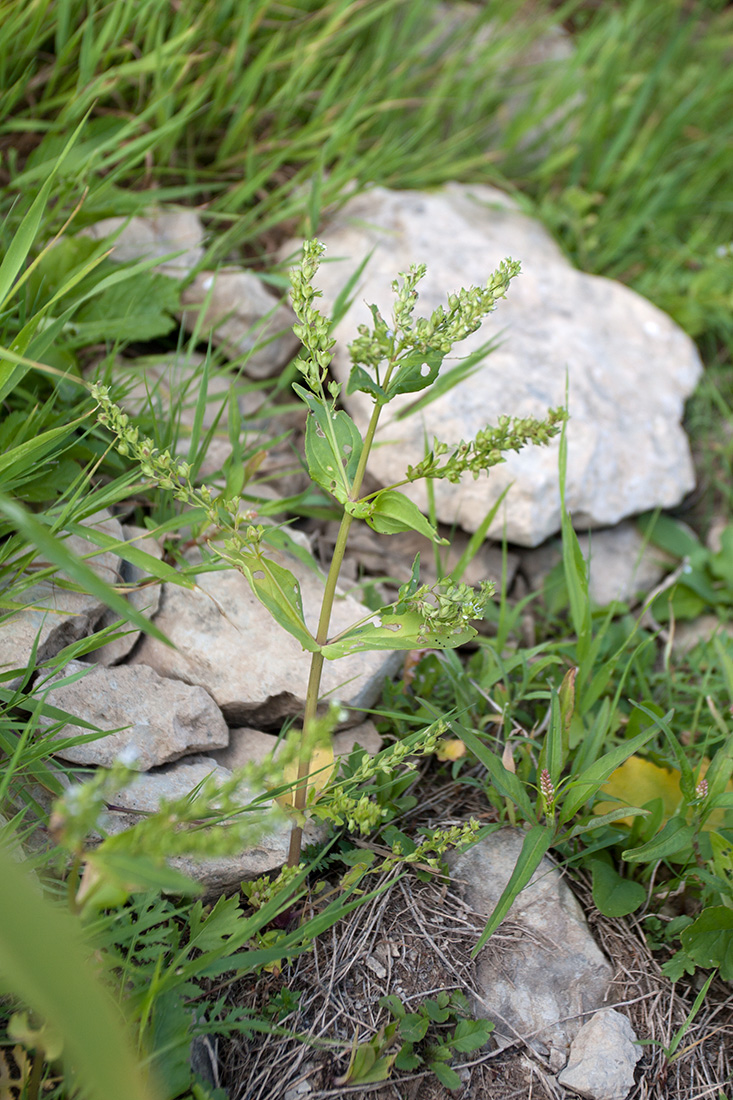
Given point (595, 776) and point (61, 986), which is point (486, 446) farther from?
point (61, 986)

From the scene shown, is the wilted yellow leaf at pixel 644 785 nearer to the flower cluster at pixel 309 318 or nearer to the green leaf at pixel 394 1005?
the green leaf at pixel 394 1005

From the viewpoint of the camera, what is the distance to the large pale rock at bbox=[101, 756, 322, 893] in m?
1.42

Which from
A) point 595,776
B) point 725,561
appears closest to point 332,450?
point 595,776

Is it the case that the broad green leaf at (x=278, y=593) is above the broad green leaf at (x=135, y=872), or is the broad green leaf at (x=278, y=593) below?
below

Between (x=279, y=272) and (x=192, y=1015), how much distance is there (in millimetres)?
1932

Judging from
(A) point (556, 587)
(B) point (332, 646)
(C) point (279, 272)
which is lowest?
(A) point (556, 587)

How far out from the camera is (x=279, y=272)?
2.37 meters

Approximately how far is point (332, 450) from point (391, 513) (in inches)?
6.4

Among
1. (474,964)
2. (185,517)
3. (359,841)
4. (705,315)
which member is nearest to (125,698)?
(185,517)

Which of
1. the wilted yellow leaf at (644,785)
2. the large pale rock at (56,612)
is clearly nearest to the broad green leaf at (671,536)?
the wilted yellow leaf at (644,785)

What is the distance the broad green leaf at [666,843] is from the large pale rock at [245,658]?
624mm

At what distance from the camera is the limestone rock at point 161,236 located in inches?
91.9

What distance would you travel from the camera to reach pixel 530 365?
2.59m

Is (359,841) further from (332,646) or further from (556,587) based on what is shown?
(556,587)
